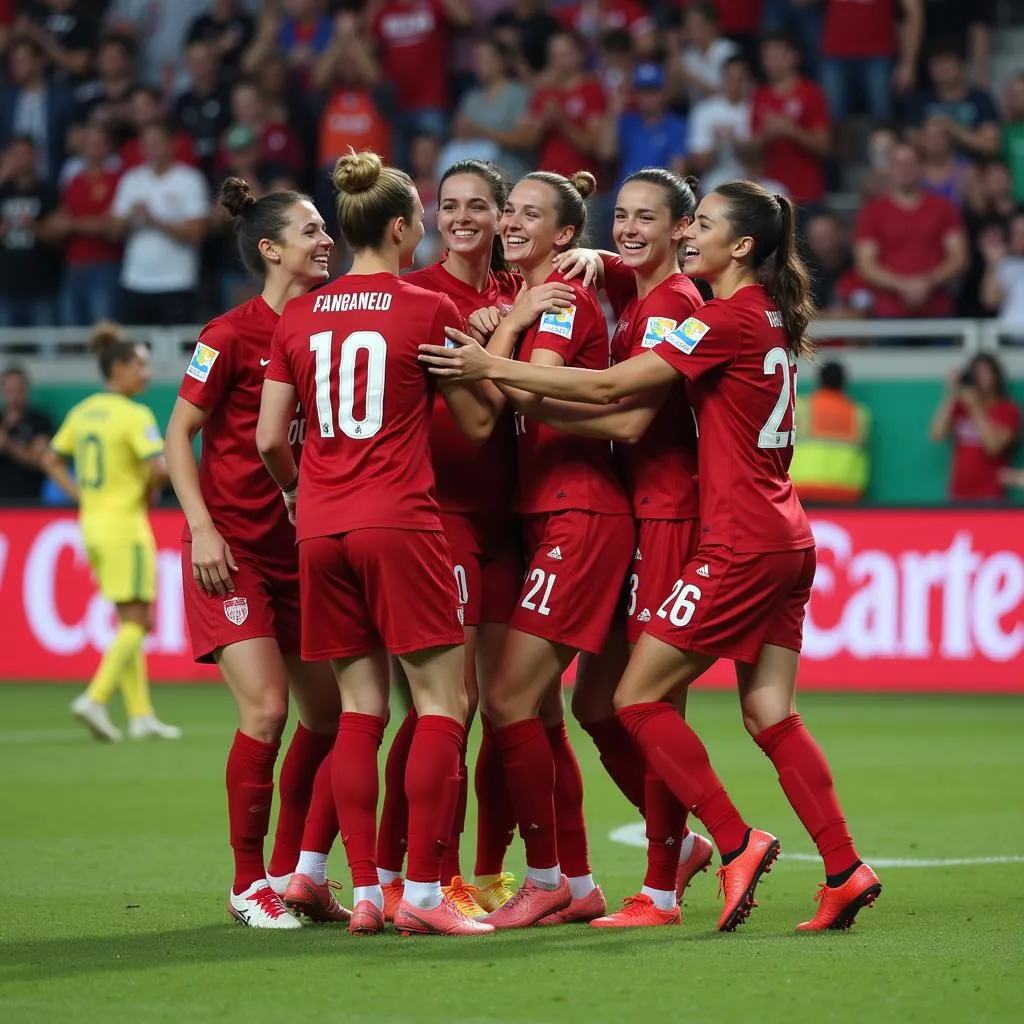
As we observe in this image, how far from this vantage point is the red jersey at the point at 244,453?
605 cm

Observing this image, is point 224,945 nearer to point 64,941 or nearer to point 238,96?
point 64,941

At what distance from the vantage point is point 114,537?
11.6 meters

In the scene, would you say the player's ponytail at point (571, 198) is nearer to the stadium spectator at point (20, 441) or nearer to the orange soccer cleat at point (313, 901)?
the orange soccer cleat at point (313, 901)

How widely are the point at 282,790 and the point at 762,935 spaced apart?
1680 mm

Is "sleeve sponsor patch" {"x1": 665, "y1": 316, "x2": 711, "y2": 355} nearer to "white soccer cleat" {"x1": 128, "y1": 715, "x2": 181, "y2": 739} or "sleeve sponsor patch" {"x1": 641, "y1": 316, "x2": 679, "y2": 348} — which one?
"sleeve sponsor patch" {"x1": 641, "y1": 316, "x2": 679, "y2": 348}

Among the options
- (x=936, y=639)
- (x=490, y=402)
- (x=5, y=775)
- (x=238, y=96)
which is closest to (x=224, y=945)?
(x=490, y=402)

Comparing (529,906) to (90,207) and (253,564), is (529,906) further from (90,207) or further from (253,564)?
(90,207)

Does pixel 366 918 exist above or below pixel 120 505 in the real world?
below

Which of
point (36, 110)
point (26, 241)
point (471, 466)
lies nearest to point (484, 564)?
point (471, 466)

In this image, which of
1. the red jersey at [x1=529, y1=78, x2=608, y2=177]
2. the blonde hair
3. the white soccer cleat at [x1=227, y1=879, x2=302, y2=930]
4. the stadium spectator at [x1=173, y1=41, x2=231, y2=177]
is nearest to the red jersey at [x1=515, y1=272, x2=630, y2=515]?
the blonde hair

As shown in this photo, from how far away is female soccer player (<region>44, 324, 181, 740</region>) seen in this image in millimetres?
11258

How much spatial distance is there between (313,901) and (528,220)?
2.23m

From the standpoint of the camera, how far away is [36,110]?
18.7 metres

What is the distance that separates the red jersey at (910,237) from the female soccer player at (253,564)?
31.6 ft
